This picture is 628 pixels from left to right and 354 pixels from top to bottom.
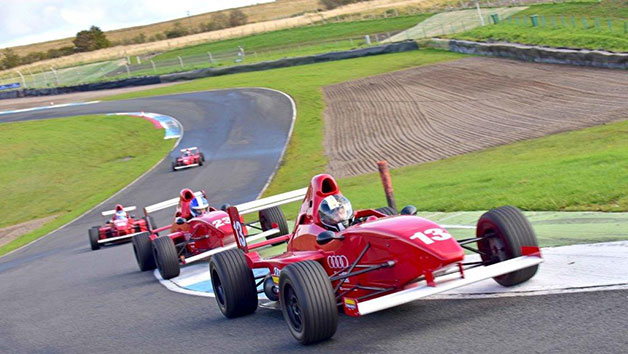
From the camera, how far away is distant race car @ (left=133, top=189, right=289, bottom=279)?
48.4 feet

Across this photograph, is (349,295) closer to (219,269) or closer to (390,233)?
(390,233)

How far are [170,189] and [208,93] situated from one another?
2667 cm

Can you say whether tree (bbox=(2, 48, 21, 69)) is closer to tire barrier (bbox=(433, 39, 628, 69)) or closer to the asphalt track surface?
tire barrier (bbox=(433, 39, 628, 69))

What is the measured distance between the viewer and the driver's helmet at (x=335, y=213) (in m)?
9.63

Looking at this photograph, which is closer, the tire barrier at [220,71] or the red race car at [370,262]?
the red race car at [370,262]

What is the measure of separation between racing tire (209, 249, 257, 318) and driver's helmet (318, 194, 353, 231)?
1.30 meters

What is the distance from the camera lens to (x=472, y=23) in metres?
→ 61.9

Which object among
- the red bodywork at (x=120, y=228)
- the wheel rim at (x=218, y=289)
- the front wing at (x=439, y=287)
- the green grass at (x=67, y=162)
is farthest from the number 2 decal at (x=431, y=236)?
the green grass at (x=67, y=162)

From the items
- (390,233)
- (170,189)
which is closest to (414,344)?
(390,233)

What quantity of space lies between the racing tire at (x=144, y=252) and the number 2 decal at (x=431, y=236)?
9.23 meters

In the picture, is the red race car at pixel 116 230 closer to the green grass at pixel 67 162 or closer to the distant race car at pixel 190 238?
the green grass at pixel 67 162

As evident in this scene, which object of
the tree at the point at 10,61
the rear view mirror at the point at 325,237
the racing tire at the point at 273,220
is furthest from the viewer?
the tree at the point at 10,61

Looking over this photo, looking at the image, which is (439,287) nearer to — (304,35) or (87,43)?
(304,35)

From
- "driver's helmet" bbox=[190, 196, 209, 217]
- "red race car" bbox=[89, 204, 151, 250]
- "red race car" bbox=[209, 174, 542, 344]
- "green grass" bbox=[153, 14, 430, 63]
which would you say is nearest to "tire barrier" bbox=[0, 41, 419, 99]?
"green grass" bbox=[153, 14, 430, 63]
